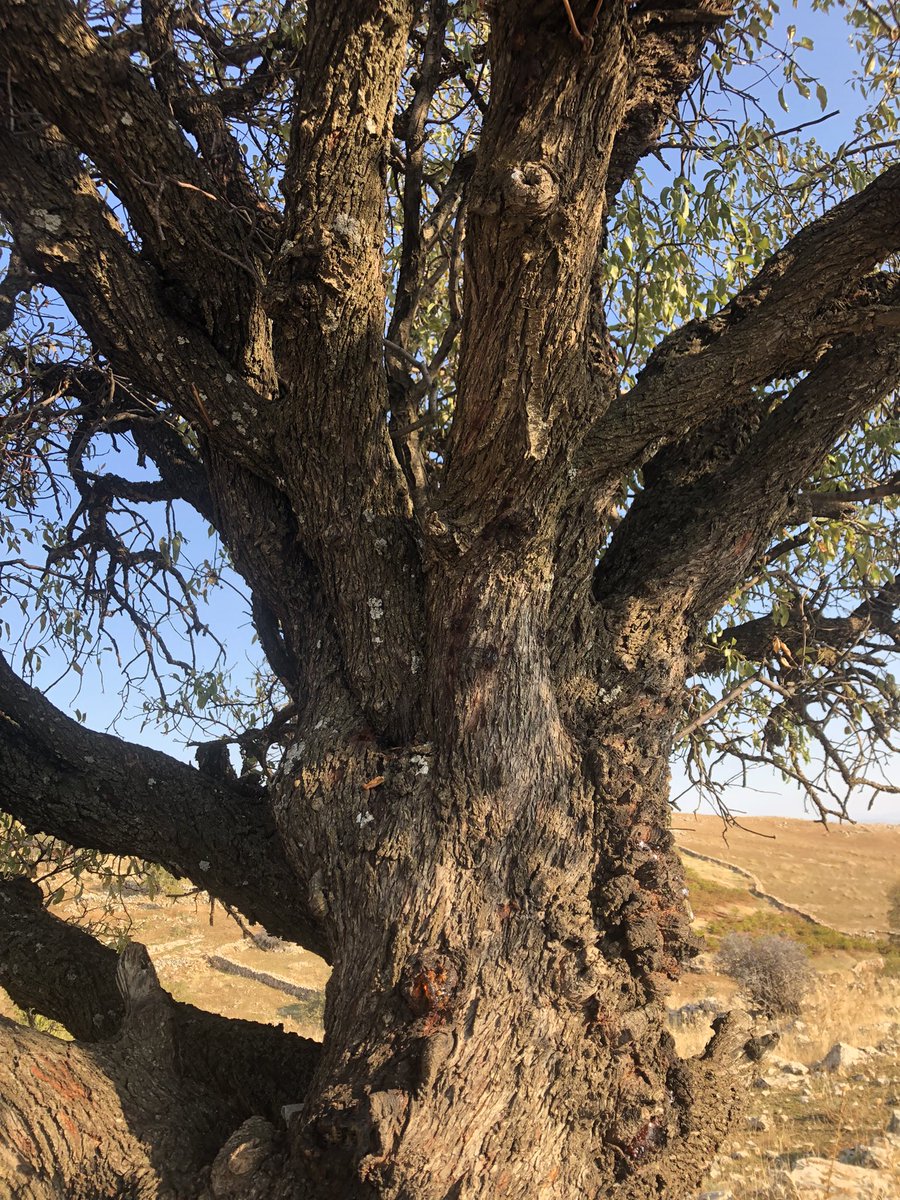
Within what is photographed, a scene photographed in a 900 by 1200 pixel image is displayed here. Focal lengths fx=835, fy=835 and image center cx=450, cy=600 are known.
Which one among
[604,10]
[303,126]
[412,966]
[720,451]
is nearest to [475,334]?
[604,10]

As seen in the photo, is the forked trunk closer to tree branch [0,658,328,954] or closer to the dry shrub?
tree branch [0,658,328,954]

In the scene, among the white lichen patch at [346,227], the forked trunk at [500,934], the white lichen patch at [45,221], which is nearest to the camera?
the forked trunk at [500,934]

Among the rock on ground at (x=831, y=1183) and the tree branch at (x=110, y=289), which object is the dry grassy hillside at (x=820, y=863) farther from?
the tree branch at (x=110, y=289)

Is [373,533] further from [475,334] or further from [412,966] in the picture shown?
[412,966]

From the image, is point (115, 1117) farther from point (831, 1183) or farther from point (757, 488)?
point (831, 1183)

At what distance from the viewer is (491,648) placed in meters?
3.31

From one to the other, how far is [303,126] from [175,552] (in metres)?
2.78

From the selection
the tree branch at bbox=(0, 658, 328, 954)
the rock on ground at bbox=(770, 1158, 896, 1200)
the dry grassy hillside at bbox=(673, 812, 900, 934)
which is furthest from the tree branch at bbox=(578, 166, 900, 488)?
the dry grassy hillside at bbox=(673, 812, 900, 934)

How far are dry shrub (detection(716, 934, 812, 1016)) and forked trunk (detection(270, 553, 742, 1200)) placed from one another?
15.4 metres

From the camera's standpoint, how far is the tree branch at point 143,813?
400cm

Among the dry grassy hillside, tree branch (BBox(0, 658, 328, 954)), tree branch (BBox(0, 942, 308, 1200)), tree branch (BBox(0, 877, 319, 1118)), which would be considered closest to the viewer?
tree branch (BBox(0, 942, 308, 1200))

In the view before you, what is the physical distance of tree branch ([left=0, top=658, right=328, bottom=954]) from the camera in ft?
13.1

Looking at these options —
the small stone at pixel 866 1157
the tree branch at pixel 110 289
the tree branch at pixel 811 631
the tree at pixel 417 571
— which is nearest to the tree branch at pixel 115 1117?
the tree at pixel 417 571

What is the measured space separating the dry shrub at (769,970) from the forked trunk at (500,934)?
15439mm
